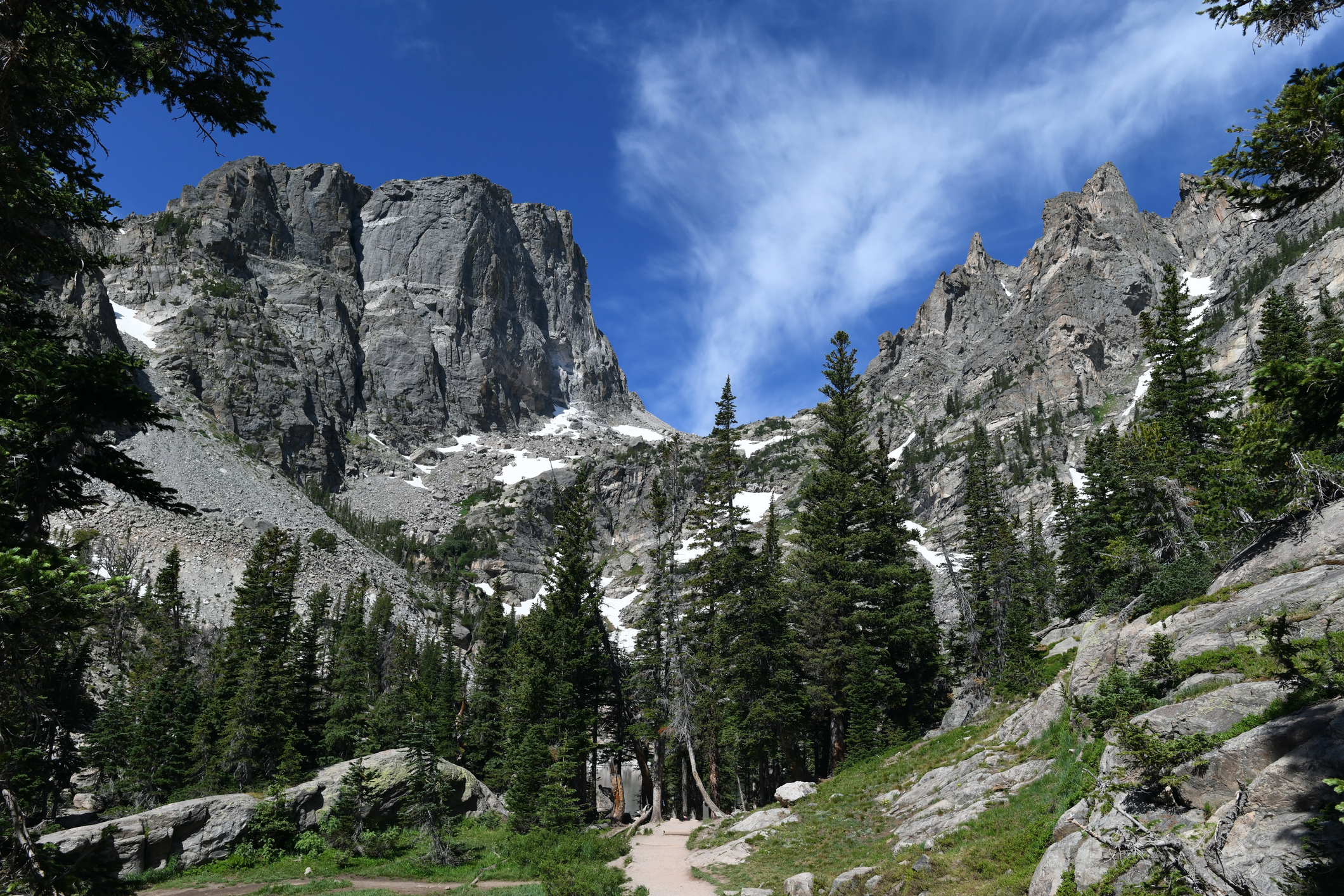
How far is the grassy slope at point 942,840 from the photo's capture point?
10.4 metres

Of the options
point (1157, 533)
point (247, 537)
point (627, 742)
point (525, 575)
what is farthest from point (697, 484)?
point (1157, 533)

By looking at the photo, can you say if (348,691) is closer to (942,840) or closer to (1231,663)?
(942,840)

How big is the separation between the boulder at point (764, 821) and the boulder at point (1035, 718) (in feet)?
24.8

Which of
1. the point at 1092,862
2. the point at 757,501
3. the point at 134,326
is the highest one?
the point at 134,326

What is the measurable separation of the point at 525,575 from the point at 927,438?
125m

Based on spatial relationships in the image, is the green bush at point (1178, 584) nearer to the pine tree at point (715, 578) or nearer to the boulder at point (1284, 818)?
the boulder at point (1284, 818)

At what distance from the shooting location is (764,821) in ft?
70.6

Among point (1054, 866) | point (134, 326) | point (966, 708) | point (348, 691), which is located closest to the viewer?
point (1054, 866)

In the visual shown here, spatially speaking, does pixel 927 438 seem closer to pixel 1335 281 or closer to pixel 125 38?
pixel 1335 281

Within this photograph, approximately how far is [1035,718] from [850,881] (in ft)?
25.1

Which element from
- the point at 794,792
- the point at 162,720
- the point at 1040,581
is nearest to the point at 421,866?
the point at 794,792

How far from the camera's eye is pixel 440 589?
11762 cm

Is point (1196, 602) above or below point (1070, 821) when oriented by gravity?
above

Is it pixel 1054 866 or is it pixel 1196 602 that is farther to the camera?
pixel 1196 602
